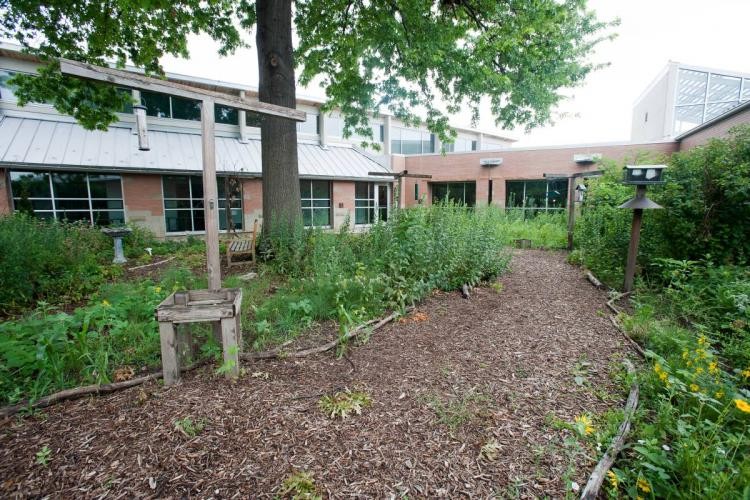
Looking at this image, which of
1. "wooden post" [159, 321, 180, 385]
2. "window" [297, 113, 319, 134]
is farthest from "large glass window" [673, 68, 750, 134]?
"wooden post" [159, 321, 180, 385]

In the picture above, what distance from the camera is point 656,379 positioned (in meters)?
2.72

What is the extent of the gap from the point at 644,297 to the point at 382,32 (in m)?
7.86

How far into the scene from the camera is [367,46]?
9023 millimetres

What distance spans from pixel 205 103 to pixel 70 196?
36.1 ft

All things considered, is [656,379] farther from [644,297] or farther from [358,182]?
[358,182]

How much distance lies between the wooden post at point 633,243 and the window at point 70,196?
12.8 metres

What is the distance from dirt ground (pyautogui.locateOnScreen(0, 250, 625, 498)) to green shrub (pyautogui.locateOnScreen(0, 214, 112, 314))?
12.0ft

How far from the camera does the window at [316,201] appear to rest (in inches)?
598

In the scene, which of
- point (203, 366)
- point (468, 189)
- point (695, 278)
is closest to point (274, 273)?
point (203, 366)

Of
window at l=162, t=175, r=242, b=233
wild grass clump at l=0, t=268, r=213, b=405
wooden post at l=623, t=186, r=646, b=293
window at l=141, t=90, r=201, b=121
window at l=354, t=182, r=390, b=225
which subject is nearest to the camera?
wild grass clump at l=0, t=268, r=213, b=405

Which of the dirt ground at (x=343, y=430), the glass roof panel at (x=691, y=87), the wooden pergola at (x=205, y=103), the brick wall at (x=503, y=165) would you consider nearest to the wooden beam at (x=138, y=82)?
the wooden pergola at (x=205, y=103)

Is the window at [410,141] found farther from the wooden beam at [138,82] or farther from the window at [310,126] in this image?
the wooden beam at [138,82]

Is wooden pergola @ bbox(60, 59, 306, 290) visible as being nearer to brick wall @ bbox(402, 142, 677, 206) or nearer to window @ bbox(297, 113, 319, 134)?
brick wall @ bbox(402, 142, 677, 206)

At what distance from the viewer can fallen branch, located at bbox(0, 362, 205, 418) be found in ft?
8.06
